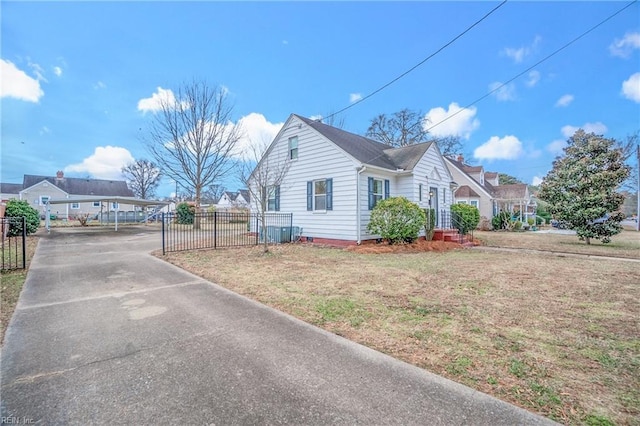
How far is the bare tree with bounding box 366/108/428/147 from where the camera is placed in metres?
28.3

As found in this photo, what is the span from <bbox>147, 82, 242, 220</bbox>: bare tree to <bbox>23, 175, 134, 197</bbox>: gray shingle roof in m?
30.9

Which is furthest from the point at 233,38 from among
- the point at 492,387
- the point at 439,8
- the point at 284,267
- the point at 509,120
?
the point at 509,120

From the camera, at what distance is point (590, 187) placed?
42.8 ft

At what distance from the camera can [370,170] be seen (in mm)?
11305

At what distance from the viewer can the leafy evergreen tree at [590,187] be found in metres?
12.6

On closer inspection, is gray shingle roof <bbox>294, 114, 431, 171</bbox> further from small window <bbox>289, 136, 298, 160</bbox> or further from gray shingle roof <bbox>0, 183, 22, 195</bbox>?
gray shingle roof <bbox>0, 183, 22, 195</bbox>

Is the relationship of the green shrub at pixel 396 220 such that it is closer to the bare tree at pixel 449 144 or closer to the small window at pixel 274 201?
the small window at pixel 274 201

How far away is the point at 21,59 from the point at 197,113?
11.8 meters

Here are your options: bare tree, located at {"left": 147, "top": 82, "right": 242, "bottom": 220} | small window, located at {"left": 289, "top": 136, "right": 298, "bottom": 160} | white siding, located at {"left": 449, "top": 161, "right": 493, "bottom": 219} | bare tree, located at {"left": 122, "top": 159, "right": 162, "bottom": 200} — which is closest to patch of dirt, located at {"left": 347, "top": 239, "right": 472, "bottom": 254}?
small window, located at {"left": 289, "top": 136, "right": 298, "bottom": 160}

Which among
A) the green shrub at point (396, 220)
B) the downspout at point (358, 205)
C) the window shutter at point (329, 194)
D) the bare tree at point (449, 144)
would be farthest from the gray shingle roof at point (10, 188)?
the bare tree at point (449, 144)

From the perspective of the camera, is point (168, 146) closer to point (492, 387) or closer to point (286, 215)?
point (286, 215)

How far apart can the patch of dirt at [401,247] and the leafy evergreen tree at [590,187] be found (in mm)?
6995

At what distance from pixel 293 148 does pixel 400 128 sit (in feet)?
63.1

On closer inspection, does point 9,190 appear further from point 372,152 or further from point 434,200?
point 434,200
